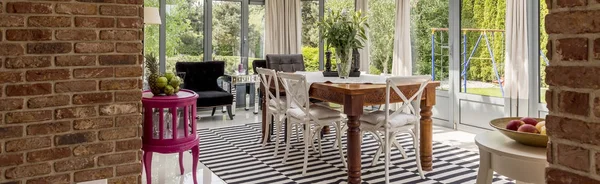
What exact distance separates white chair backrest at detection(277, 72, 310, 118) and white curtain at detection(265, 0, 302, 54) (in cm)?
368

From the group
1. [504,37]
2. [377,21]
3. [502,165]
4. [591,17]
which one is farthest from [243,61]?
[591,17]

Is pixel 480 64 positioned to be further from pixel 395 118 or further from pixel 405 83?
pixel 405 83

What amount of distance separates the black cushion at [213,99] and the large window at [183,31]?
1052mm

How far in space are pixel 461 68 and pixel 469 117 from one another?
0.62 meters

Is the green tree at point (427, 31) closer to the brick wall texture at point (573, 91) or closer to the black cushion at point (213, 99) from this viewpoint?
the black cushion at point (213, 99)

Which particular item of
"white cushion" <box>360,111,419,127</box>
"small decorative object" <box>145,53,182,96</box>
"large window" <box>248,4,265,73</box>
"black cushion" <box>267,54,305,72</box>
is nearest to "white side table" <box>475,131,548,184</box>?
"white cushion" <box>360,111,419,127</box>

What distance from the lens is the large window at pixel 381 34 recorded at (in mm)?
6500

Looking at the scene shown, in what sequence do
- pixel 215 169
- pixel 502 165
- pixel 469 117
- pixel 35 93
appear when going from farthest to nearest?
1. pixel 469 117
2. pixel 215 169
3. pixel 35 93
4. pixel 502 165

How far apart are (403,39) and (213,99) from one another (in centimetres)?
278

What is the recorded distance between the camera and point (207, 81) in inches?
255

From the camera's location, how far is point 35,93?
187 centimetres

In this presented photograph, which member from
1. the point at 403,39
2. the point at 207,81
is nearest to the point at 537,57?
the point at 403,39

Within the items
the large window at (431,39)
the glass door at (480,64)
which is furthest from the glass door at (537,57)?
the large window at (431,39)

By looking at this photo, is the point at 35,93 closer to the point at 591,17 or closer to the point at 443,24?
the point at 591,17
